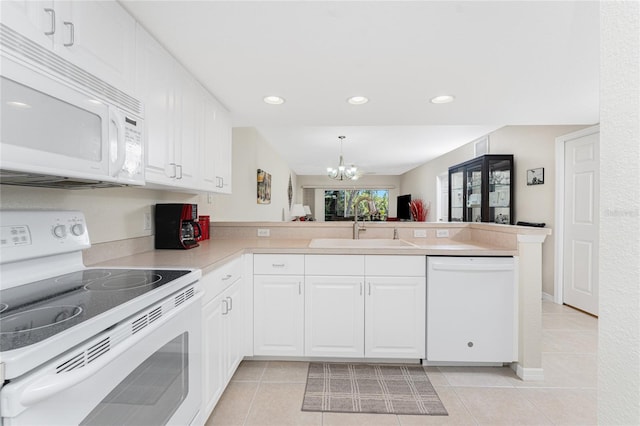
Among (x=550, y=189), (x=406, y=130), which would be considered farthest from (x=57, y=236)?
(x=550, y=189)

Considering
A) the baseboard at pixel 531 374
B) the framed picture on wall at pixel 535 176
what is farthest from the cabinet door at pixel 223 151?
the framed picture on wall at pixel 535 176

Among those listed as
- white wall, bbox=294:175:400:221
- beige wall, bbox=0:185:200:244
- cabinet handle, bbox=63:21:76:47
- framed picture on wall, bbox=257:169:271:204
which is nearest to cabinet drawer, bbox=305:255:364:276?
beige wall, bbox=0:185:200:244

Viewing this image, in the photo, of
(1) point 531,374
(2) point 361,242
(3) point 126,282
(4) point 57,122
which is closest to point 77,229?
(3) point 126,282

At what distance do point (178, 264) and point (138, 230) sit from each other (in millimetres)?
598

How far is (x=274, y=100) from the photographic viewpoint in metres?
2.29

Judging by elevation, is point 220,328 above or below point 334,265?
below

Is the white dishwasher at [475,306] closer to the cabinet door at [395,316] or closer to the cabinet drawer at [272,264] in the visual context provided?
the cabinet door at [395,316]

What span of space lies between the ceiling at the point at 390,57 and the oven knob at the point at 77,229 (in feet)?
3.17

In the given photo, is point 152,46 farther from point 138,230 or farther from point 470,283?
point 470,283

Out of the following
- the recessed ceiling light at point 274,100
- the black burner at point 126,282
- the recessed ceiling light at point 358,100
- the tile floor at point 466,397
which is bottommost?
the tile floor at point 466,397

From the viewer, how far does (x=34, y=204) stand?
125 centimetres

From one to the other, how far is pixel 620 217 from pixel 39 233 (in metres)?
1.71

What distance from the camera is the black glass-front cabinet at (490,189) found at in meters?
4.28

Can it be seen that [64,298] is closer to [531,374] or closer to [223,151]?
[223,151]
